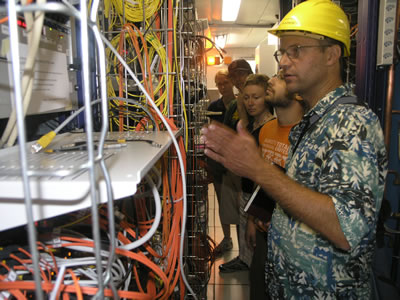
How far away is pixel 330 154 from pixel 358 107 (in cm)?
20

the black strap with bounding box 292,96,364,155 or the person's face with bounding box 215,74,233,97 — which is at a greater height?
the person's face with bounding box 215,74,233,97

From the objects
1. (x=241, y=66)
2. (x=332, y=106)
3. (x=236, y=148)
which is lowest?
(x=236, y=148)

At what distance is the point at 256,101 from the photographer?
2.29m

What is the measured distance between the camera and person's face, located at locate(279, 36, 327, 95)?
3.74ft

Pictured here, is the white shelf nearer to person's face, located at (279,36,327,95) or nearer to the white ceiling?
person's face, located at (279,36,327,95)

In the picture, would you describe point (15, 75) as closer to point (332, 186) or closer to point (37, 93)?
point (37, 93)

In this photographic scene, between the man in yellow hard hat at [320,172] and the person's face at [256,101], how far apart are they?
0.98 metres

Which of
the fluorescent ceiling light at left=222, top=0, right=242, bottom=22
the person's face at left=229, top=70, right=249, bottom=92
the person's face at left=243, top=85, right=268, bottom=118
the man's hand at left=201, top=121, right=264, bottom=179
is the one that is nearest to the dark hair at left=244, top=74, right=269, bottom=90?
the person's face at left=243, top=85, right=268, bottom=118

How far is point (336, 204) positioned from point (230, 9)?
20.7 feet

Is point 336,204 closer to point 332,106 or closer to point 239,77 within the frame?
point 332,106

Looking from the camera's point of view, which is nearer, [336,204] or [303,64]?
[336,204]

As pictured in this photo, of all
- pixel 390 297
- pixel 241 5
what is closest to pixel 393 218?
pixel 390 297

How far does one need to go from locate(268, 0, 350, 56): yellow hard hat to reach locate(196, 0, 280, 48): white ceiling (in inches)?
147

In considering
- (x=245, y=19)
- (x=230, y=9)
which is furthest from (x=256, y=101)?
(x=245, y=19)
